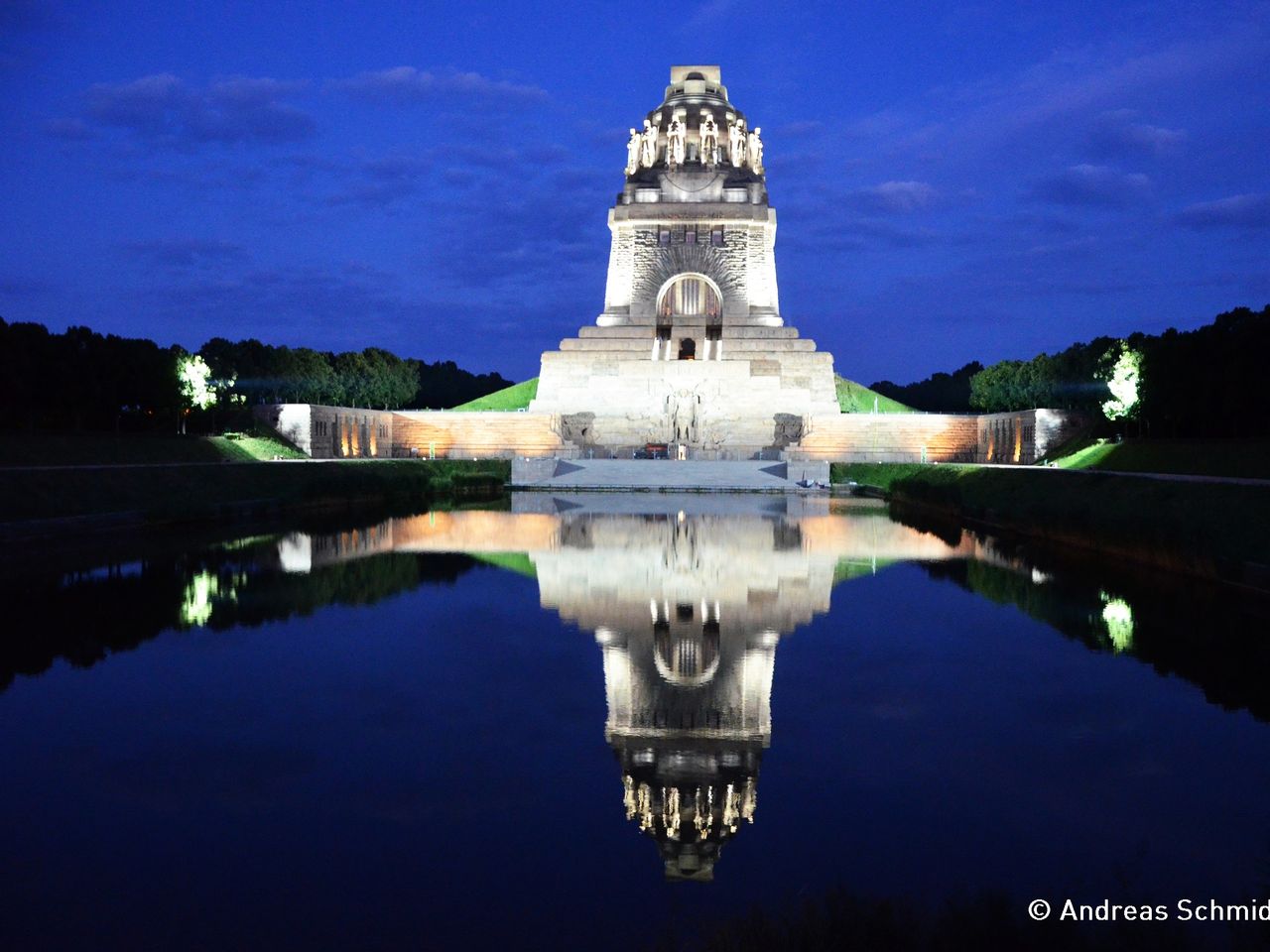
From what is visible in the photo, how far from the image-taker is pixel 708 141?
203 ft

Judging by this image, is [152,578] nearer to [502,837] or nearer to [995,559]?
[502,837]

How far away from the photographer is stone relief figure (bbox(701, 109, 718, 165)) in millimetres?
61812

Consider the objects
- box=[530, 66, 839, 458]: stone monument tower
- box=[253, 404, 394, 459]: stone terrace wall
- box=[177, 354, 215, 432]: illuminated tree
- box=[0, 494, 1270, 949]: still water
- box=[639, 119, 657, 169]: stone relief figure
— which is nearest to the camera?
box=[0, 494, 1270, 949]: still water

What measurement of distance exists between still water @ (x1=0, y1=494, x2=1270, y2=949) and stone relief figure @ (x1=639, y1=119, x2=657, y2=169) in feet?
176

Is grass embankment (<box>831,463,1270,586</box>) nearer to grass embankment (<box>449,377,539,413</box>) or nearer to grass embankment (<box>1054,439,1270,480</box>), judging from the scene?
grass embankment (<box>1054,439,1270,480</box>)

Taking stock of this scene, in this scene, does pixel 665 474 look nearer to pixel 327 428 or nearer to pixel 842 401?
pixel 327 428

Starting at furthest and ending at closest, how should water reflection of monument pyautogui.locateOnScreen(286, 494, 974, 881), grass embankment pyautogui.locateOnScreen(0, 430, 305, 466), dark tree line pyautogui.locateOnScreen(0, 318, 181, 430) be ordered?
dark tree line pyautogui.locateOnScreen(0, 318, 181, 430) → grass embankment pyautogui.locateOnScreen(0, 430, 305, 466) → water reflection of monument pyautogui.locateOnScreen(286, 494, 974, 881)

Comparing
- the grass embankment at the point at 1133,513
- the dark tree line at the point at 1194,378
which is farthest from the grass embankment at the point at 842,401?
the grass embankment at the point at 1133,513

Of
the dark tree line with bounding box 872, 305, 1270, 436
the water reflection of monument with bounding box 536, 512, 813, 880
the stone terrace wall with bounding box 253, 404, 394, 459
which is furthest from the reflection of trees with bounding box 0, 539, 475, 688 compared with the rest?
the stone terrace wall with bounding box 253, 404, 394, 459

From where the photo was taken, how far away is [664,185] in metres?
61.2

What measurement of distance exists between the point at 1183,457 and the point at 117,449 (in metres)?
30.4

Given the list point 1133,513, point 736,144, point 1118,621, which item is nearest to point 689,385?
point 736,144

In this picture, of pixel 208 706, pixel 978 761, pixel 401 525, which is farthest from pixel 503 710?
pixel 401 525

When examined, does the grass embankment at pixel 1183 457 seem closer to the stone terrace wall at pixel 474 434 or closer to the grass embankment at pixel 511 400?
the stone terrace wall at pixel 474 434
